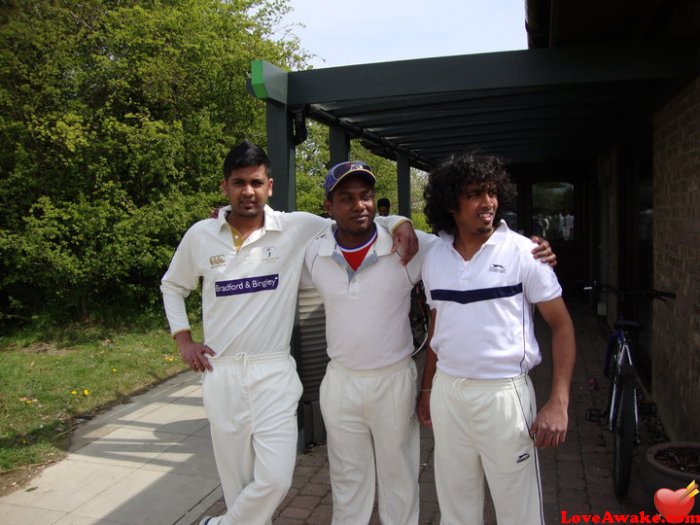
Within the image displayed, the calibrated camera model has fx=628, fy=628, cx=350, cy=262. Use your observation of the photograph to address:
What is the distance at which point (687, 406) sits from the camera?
4027 millimetres

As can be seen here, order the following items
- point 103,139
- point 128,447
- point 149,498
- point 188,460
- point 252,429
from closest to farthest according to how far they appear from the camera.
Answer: point 252,429 < point 149,498 < point 188,460 < point 128,447 < point 103,139

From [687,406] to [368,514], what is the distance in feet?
7.96

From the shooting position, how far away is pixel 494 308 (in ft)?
7.55

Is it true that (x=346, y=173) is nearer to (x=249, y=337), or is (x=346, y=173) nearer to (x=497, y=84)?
(x=249, y=337)

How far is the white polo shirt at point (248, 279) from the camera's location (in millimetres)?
2777

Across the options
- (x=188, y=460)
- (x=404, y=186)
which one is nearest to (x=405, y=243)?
(x=188, y=460)

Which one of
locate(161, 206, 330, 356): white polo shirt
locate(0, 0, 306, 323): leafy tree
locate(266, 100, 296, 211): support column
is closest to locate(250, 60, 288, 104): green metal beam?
locate(266, 100, 296, 211): support column

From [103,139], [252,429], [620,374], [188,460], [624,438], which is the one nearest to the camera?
[252,429]

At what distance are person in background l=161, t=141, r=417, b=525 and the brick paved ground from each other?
0.92 metres

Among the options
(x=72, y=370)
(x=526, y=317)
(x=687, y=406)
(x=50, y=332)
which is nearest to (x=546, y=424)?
(x=526, y=317)

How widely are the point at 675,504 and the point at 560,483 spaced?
43.0 inches

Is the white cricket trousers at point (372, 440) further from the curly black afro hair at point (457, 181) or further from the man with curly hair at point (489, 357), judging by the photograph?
the curly black afro hair at point (457, 181)

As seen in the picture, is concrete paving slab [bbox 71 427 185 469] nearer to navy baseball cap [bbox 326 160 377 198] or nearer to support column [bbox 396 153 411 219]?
navy baseball cap [bbox 326 160 377 198]

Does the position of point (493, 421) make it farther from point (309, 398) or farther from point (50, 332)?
point (50, 332)
